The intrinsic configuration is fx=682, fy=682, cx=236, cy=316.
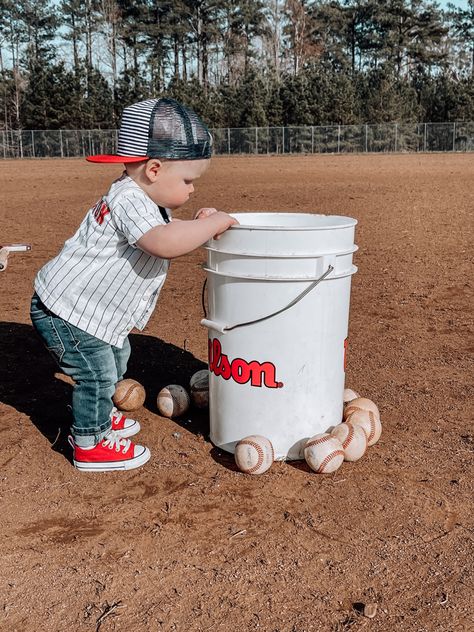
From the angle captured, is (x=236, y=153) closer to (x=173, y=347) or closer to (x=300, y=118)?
(x=300, y=118)

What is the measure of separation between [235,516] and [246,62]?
62.5m

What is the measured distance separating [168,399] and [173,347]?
1326mm

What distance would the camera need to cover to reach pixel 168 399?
4230 mm

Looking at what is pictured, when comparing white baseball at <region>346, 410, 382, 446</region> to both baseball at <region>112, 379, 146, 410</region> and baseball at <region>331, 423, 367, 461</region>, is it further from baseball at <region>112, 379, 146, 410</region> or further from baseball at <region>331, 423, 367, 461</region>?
baseball at <region>112, 379, 146, 410</region>

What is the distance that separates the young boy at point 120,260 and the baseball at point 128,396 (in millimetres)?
583

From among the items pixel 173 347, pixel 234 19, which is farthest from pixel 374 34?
pixel 173 347

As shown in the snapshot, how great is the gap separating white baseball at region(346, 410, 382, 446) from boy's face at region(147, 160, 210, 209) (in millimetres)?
1525

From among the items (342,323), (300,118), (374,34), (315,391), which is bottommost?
(315,391)

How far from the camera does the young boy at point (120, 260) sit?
3.24 metres

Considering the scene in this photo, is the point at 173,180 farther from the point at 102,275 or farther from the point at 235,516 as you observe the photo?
the point at 235,516

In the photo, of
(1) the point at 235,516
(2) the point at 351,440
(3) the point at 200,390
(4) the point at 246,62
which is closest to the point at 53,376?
(3) the point at 200,390

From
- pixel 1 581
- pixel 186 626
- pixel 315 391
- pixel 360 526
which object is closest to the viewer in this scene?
pixel 186 626

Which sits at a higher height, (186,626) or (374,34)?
(374,34)

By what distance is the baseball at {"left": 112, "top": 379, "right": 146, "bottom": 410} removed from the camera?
4.27m
